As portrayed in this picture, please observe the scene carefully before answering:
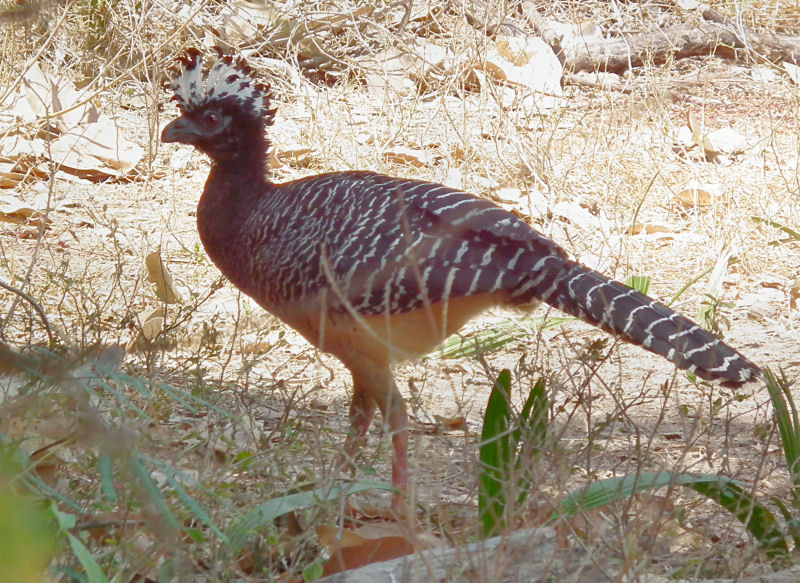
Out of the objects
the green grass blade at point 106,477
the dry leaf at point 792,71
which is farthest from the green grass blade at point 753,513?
the dry leaf at point 792,71

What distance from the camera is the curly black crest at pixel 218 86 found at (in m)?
4.83

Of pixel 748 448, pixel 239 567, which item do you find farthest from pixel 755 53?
pixel 239 567

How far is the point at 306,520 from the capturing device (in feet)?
10.1

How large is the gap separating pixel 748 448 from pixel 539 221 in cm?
310

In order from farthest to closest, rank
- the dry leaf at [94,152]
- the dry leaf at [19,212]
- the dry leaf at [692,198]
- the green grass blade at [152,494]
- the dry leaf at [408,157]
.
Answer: the dry leaf at [94,152] < the dry leaf at [408,157] < the dry leaf at [692,198] < the dry leaf at [19,212] < the green grass blade at [152,494]

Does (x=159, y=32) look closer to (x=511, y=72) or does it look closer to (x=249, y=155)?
(x=511, y=72)

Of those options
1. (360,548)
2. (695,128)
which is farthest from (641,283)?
(360,548)

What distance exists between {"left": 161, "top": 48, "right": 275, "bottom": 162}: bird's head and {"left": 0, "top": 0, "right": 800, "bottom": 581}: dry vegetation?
20.6 inches

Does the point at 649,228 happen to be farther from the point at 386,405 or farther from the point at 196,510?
the point at 196,510

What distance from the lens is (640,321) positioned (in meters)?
3.89

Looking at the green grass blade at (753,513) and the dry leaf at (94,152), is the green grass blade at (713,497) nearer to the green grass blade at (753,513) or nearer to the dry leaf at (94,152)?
the green grass blade at (753,513)

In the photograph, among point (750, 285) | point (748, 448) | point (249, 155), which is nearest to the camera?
point (748, 448)

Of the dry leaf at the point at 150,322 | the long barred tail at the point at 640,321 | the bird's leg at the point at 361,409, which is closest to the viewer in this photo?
the long barred tail at the point at 640,321

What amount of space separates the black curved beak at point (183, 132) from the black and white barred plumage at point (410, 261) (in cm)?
47
